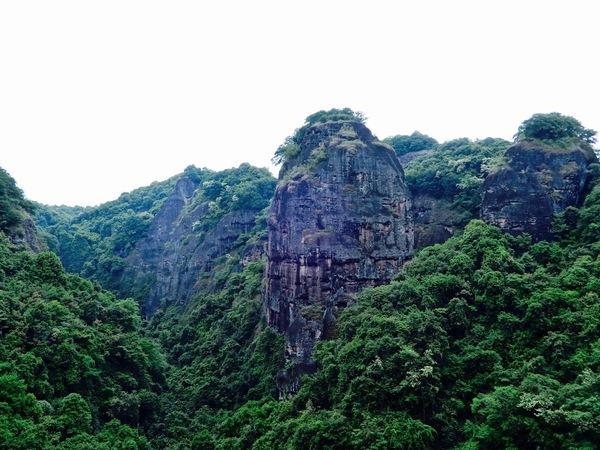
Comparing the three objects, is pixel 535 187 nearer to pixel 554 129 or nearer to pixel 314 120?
pixel 554 129

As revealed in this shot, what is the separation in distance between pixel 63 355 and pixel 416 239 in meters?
23.2

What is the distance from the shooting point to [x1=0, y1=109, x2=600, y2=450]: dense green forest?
2044 cm

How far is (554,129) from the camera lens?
31.8 meters

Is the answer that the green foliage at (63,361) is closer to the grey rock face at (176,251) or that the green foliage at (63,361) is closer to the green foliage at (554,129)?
the grey rock face at (176,251)

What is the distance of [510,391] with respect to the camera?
62.5ft

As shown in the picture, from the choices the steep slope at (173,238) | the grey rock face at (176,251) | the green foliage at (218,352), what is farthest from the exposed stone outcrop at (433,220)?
the grey rock face at (176,251)

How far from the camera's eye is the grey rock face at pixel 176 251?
54.4 meters

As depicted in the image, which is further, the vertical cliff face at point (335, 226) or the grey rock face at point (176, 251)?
the grey rock face at point (176, 251)

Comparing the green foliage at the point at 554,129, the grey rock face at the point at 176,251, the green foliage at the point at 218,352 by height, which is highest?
the green foliage at the point at 554,129

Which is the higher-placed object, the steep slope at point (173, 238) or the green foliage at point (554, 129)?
the green foliage at point (554, 129)

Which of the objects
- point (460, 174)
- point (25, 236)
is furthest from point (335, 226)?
point (25, 236)

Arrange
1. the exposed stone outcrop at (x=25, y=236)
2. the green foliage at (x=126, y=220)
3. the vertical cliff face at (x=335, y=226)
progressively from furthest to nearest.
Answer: the green foliage at (x=126, y=220) → the exposed stone outcrop at (x=25, y=236) → the vertical cliff face at (x=335, y=226)

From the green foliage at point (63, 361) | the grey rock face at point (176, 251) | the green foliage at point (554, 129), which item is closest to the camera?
the green foliage at point (63, 361)

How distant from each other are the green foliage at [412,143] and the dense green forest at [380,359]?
12326 mm
